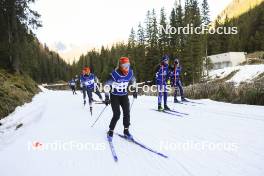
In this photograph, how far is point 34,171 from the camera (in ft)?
18.4

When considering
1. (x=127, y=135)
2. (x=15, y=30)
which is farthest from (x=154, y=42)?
(x=127, y=135)

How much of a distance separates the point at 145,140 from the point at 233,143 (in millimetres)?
2208

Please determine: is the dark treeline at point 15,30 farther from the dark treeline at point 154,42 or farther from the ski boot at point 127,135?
the ski boot at point 127,135

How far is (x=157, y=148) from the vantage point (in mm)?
6645

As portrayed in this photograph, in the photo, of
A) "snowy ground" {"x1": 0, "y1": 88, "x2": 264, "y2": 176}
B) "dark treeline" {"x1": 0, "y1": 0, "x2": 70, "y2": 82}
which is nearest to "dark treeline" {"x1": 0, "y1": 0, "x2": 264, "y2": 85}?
"dark treeline" {"x1": 0, "y1": 0, "x2": 70, "y2": 82}

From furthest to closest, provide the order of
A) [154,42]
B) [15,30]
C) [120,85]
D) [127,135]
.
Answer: [154,42] < [15,30] < [127,135] < [120,85]

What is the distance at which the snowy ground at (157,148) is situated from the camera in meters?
5.30

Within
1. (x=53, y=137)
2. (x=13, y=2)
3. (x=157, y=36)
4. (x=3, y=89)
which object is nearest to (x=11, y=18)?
(x=13, y=2)

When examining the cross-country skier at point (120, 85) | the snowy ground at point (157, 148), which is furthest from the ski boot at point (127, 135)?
the snowy ground at point (157, 148)

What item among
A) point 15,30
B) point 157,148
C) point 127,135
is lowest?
point 157,148

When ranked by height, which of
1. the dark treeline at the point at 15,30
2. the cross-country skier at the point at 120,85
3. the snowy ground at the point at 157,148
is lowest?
the snowy ground at the point at 157,148

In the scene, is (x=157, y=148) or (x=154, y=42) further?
(x=154, y=42)

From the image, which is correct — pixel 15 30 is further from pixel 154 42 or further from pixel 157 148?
pixel 154 42

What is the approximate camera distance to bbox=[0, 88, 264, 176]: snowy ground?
17.4 ft
